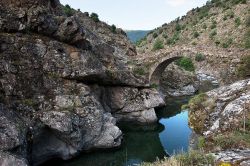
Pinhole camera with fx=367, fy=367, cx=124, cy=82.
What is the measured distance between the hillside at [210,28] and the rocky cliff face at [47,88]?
2055 centimetres

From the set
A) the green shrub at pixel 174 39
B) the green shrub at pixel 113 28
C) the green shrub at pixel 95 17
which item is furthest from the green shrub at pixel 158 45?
the green shrub at pixel 95 17

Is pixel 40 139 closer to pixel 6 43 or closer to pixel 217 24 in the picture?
pixel 6 43

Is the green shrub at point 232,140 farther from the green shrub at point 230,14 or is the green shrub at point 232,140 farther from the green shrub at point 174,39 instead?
the green shrub at point 174,39

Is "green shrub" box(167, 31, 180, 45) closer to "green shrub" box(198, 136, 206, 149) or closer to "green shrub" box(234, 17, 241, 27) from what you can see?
"green shrub" box(234, 17, 241, 27)

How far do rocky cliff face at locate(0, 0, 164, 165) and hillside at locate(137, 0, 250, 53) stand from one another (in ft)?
67.4

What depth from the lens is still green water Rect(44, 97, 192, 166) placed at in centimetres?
2247

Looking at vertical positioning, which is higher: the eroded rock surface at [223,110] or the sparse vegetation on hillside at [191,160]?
the eroded rock surface at [223,110]

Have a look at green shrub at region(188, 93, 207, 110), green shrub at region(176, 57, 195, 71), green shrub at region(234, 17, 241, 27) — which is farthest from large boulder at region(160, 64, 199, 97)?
green shrub at region(188, 93, 207, 110)

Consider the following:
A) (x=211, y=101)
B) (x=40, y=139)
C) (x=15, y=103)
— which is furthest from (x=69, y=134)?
(x=211, y=101)

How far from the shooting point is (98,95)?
27.9m

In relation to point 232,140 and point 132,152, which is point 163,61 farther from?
point 232,140

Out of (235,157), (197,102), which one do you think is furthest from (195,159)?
(197,102)

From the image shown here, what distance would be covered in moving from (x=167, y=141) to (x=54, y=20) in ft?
39.9

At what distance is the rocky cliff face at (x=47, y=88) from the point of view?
19.9 m
